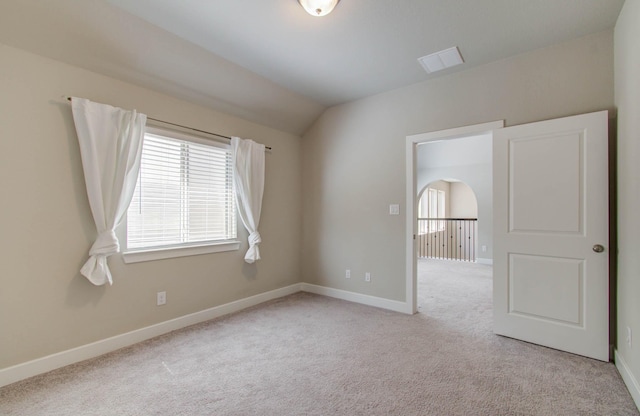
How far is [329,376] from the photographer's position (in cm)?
213

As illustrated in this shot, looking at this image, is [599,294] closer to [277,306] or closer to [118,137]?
[277,306]

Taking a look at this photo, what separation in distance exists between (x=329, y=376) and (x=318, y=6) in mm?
2590

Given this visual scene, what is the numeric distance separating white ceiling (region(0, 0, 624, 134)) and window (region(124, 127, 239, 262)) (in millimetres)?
539

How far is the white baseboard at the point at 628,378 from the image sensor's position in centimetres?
180

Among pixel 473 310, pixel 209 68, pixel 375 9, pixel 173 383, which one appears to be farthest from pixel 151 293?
pixel 473 310

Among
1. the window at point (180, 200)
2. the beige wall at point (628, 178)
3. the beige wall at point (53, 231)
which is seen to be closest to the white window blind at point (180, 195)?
the window at point (180, 200)

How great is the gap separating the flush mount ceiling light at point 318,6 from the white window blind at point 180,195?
5.80 ft

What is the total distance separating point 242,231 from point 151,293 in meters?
1.19

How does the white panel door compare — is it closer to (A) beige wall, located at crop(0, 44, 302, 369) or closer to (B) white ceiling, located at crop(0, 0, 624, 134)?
(B) white ceiling, located at crop(0, 0, 624, 134)

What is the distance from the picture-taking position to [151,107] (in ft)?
9.18

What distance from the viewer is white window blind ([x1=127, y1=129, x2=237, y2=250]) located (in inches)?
109

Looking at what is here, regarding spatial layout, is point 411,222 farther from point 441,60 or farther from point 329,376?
point 329,376

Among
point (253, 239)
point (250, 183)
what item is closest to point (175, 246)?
point (253, 239)

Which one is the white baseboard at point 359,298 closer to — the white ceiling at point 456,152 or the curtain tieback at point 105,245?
the curtain tieback at point 105,245
